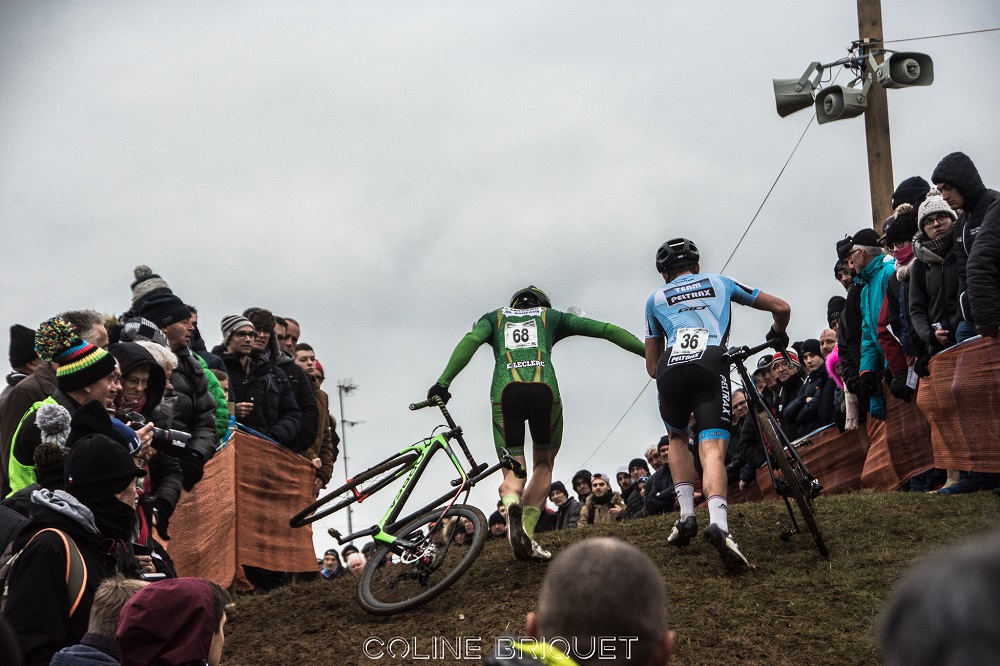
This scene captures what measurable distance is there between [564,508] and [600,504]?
0.61m

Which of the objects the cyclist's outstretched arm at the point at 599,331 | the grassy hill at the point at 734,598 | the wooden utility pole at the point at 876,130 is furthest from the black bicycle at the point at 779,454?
the wooden utility pole at the point at 876,130

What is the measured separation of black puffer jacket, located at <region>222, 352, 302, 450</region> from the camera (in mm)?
11031

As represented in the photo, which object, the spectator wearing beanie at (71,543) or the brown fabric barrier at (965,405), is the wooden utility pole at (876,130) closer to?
the brown fabric barrier at (965,405)

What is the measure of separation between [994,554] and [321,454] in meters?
11.5

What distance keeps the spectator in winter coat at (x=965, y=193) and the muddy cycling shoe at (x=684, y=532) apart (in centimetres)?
286

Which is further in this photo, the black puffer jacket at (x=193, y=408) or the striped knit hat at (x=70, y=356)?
the black puffer jacket at (x=193, y=408)

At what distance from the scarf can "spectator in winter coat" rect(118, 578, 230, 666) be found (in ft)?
25.2

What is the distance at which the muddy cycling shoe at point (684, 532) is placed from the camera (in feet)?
29.3

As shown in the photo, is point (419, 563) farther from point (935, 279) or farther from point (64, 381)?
point (935, 279)

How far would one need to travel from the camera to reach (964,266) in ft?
30.7

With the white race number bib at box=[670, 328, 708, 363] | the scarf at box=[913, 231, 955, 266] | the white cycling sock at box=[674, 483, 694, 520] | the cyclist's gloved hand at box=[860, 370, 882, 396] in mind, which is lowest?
the white cycling sock at box=[674, 483, 694, 520]

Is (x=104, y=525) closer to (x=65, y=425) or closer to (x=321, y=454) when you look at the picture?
(x=65, y=425)

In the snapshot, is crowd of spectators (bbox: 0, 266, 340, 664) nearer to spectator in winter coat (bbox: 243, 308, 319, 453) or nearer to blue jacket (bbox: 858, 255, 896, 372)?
spectator in winter coat (bbox: 243, 308, 319, 453)

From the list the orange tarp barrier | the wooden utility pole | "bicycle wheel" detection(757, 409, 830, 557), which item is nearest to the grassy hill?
"bicycle wheel" detection(757, 409, 830, 557)
